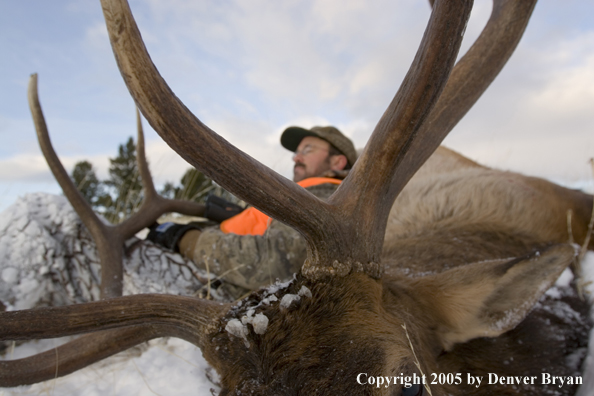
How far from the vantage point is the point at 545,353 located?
2033mm

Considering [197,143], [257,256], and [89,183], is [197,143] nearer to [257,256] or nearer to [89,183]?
[257,256]

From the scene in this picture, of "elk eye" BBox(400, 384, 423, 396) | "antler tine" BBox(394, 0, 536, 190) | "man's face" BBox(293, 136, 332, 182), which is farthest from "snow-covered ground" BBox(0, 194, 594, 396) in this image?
"man's face" BBox(293, 136, 332, 182)

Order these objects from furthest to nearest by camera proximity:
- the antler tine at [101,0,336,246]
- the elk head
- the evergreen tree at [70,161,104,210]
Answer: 1. the evergreen tree at [70,161,104,210]
2. the elk head
3. the antler tine at [101,0,336,246]

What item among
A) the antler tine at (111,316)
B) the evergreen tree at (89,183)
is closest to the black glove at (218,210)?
the antler tine at (111,316)

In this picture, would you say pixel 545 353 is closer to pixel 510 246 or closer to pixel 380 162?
pixel 510 246

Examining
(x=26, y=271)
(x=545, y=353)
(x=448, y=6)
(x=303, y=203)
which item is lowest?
(x=545, y=353)

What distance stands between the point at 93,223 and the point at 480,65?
3.08m

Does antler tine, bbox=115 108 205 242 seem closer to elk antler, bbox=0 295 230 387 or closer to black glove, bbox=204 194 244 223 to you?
black glove, bbox=204 194 244 223

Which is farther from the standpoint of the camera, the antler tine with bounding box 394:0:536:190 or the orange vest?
the orange vest

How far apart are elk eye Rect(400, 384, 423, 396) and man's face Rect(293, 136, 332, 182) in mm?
3526

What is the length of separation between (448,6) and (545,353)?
179 cm

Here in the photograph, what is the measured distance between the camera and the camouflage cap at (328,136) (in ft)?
15.7

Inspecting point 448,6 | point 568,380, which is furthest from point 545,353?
point 448,6

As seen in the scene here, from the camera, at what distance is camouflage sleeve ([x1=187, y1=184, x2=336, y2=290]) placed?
321 cm
